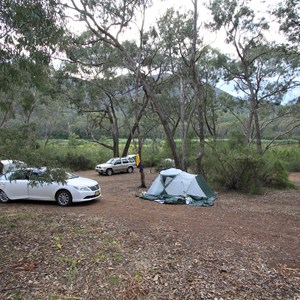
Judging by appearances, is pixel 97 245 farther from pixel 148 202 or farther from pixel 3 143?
pixel 148 202

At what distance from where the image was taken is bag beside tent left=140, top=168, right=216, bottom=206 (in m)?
11.2

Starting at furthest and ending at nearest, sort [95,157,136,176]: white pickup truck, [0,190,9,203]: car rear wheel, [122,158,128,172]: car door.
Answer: [122,158,128,172]: car door → [95,157,136,176]: white pickup truck → [0,190,9,203]: car rear wheel

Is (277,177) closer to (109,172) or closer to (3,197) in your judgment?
(3,197)

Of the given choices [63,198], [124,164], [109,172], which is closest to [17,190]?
[63,198]

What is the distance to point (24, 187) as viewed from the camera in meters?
10.4

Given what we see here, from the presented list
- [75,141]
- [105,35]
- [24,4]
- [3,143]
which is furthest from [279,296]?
[75,141]

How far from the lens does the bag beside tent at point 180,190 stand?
1119 cm

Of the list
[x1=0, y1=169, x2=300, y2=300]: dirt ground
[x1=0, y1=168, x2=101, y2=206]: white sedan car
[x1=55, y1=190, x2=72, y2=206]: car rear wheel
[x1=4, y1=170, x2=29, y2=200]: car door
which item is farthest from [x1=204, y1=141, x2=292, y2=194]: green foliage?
[x1=4, y1=170, x2=29, y2=200]: car door

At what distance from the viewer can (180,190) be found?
1159 centimetres

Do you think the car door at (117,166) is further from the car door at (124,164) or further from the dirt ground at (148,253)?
the dirt ground at (148,253)

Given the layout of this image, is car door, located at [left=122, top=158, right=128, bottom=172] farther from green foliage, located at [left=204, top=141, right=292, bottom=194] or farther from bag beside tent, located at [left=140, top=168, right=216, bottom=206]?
bag beside tent, located at [left=140, top=168, right=216, bottom=206]

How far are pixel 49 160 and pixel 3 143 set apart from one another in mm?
792

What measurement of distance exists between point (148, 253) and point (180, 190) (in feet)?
20.3

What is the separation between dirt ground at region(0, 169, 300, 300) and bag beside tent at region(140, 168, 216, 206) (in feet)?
4.55
